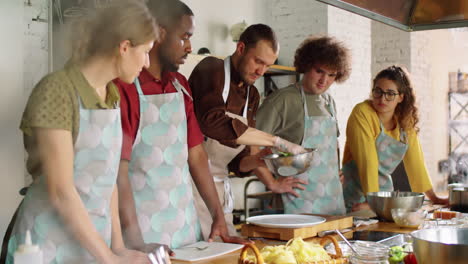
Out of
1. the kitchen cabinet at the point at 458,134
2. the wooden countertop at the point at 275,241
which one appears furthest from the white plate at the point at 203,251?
the kitchen cabinet at the point at 458,134

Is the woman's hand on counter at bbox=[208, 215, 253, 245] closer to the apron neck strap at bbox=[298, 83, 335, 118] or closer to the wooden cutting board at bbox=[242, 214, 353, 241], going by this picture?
the wooden cutting board at bbox=[242, 214, 353, 241]

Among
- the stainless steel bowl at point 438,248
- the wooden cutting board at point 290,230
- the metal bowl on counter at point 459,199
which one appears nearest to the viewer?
the stainless steel bowl at point 438,248

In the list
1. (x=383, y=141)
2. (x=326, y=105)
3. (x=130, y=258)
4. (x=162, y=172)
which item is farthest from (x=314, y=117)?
(x=130, y=258)

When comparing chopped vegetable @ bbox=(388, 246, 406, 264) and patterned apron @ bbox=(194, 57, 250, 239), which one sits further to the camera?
patterned apron @ bbox=(194, 57, 250, 239)

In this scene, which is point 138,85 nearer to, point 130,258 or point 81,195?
point 81,195

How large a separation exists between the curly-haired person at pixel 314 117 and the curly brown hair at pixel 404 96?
1.00ft

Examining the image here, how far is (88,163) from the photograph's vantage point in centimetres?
141

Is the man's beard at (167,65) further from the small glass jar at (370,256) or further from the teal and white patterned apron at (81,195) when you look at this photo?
the small glass jar at (370,256)

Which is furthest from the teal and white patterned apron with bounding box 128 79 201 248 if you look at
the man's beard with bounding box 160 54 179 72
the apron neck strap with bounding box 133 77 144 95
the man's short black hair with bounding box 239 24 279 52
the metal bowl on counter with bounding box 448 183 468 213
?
the metal bowl on counter with bounding box 448 183 468 213

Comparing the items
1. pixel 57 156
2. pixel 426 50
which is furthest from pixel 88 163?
pixel 426 50

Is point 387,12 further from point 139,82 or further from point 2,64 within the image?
point 2,64

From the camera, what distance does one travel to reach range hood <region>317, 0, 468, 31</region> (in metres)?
2.27

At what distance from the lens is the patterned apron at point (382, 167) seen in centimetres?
299

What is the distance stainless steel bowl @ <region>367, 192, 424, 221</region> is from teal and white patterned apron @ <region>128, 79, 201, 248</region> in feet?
2.81
